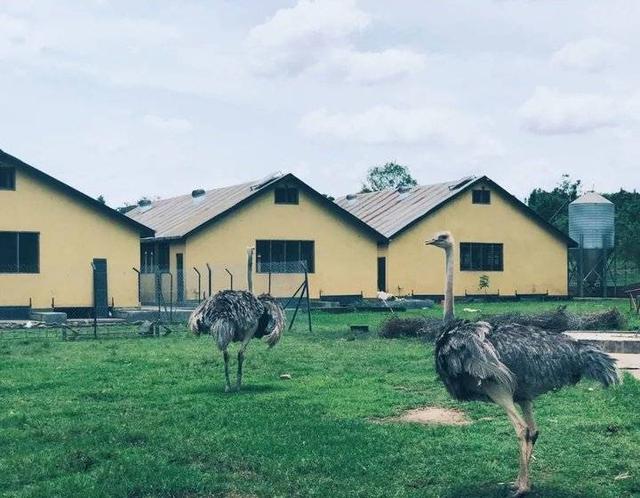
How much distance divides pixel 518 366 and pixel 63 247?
87.1 feet

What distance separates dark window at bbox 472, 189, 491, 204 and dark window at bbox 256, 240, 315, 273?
347 inches

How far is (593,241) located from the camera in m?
47.3

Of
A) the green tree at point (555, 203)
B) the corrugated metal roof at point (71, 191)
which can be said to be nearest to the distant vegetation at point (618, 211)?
the green tree at point (555, 203)

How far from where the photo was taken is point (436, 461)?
855 cm

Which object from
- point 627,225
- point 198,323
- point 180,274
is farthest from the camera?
point 627,225

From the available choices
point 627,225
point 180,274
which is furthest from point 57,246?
point 627,225

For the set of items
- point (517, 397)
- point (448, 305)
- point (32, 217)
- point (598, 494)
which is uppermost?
point (32, 217)

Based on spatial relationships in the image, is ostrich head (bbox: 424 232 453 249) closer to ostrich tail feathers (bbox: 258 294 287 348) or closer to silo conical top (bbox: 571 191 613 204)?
ostrich tail feathers (bbox: 258 294 287 348)

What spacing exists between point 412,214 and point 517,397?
35496 millimetres

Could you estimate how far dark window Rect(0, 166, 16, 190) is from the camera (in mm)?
31438

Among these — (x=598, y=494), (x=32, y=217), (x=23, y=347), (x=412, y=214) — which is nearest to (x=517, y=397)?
(x=598, y=494)

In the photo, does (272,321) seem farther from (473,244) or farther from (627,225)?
(627,225)

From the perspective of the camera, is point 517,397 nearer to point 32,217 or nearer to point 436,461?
point 436,461

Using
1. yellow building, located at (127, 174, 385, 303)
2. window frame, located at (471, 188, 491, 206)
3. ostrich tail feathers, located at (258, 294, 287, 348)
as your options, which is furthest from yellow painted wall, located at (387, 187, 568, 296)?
ostrich tail feathers, located at (258, 294, 287, 348)
